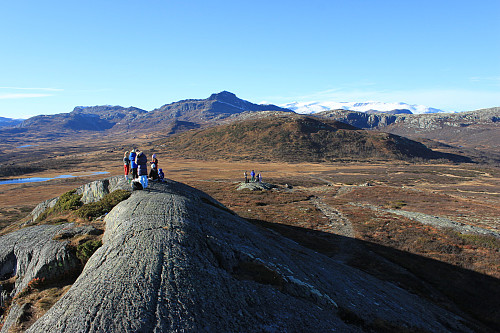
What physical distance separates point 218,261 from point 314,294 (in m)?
4.23

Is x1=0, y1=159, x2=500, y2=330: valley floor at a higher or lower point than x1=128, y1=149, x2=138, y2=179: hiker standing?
lower

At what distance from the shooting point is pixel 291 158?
506 feet

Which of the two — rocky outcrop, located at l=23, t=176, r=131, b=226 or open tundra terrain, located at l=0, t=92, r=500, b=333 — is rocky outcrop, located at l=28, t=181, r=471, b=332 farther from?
rocky outcrop, located at l=23, t=176, r=131, b=226

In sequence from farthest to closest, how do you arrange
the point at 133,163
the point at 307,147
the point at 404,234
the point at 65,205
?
1. the point at 307,147
2. the point at 404,234
3. the point at 65,205
4. the point at 133,163

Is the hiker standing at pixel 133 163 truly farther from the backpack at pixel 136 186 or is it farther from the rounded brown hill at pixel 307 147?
the rounded brown hill at pixel 307 147

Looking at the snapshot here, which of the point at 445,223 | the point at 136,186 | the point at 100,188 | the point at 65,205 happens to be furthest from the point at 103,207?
the point at 445,223

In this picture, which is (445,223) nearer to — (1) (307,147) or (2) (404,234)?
(2) (404,234)

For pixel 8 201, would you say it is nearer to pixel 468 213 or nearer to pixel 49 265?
pixel 49 265

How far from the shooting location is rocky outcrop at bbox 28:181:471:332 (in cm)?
684

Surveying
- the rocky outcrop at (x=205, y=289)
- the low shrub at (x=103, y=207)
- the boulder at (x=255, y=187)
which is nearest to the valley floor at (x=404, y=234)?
the boulder at (x=255, y=187)

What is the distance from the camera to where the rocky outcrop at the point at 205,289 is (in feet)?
22.4

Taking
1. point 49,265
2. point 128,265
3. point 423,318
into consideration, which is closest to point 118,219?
point 49,265

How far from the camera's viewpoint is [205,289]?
802 cm

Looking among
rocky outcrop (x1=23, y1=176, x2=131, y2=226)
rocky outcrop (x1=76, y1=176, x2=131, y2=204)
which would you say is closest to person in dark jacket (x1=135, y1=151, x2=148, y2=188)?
rocky outcrop (x1=23, y1=176, x2=131, y2=226)
